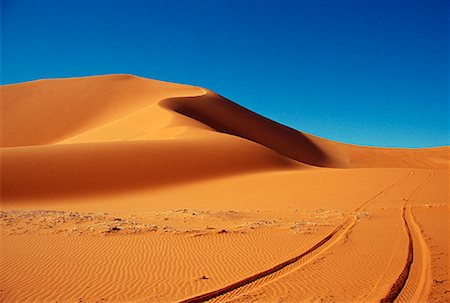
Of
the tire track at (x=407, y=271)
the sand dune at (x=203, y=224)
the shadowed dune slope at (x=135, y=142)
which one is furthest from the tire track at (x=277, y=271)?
the shadowed dune slope at (x=135, y=142)

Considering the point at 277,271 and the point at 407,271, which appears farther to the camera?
the point at 277,271

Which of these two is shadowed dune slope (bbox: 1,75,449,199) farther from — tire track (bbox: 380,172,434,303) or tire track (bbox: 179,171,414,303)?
tire track (bbox: 380,172,434,303)

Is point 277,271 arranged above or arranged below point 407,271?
below

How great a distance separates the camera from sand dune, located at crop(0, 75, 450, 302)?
6.70 metres

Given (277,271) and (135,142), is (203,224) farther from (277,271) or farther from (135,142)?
(135,142)

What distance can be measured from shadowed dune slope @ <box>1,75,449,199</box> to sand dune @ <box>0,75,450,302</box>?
0.15 metres

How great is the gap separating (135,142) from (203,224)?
628 inches

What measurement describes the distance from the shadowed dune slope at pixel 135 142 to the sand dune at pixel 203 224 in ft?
0.48

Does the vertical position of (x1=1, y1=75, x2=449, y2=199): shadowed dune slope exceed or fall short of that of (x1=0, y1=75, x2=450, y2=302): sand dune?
it exceeds it

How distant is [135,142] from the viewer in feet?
89.4

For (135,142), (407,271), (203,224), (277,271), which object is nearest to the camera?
(407,271)

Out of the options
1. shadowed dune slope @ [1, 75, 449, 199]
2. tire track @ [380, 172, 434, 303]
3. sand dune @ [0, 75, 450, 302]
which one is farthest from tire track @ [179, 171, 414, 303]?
shadowed dune slope @ [1, 75, 449, 199]

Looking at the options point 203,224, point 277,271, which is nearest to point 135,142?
point 203,224

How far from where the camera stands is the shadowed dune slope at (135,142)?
22.8m
